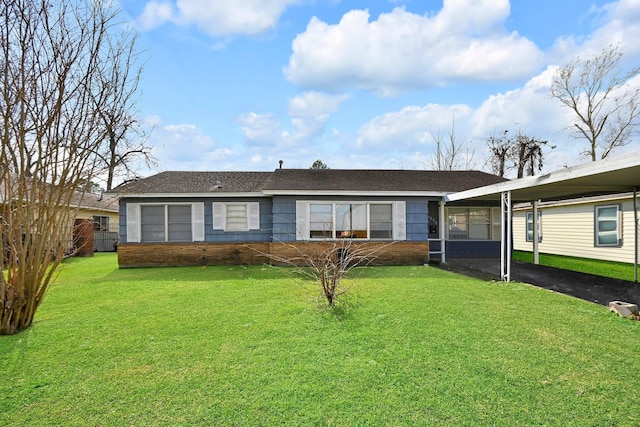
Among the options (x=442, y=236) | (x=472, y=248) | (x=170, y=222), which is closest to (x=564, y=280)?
(x=442, y=236)

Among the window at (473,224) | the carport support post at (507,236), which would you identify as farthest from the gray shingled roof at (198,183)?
the window at (473,224)

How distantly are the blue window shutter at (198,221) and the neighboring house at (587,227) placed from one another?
623 inches

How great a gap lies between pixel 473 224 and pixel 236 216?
33.3 ft

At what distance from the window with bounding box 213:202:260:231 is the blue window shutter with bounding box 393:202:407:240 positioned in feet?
17.3

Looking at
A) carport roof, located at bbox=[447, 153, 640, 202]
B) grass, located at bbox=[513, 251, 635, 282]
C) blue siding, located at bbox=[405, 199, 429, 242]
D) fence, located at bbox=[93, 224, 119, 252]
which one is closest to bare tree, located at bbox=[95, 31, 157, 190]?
carport roof, located at bbox=[447, 153, 640, 202]

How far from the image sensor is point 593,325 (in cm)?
550

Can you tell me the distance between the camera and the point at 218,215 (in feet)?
43.3

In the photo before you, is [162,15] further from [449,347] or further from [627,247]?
[627,247]

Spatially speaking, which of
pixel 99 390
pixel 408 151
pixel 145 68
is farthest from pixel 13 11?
pixel 408 151

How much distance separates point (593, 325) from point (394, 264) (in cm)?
762

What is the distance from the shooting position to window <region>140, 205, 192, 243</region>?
1315cm

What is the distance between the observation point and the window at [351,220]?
12.8 meters

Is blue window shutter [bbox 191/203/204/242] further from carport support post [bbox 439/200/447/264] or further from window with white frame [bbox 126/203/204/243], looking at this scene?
carport support post [bbox 439/200/447/264]

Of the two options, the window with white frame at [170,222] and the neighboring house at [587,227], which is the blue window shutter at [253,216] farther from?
the neighboring house at [587,227]
